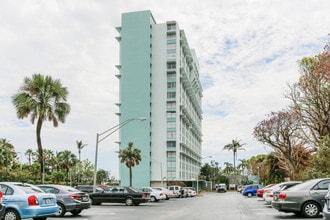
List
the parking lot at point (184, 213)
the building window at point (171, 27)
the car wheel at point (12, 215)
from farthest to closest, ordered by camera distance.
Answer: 1. the building window at point (171, 27)
2. the parking lot at point (184, 213)
3. the car wheel at point (12, 215)

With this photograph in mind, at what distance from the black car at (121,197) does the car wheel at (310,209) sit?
15103 millimetres

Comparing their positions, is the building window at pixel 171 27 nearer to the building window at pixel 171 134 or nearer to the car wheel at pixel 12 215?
the building window at pixel 171 134

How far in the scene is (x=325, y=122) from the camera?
35188 mm

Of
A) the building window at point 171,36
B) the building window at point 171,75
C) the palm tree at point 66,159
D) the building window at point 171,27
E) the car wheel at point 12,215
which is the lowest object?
the car wheel at point 12,215

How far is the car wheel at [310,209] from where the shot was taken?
15.9 m

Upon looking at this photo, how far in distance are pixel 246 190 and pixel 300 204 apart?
38031 millimetres

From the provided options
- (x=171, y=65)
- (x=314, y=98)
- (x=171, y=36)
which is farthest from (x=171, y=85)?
(x=314, y=98)

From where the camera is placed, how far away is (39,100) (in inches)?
1336

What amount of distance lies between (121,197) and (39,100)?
10844 millimetres

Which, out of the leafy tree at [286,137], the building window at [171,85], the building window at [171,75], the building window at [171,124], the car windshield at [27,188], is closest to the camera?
the car windshield at [27,188]

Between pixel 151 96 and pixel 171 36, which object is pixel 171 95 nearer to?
pixel 151 96

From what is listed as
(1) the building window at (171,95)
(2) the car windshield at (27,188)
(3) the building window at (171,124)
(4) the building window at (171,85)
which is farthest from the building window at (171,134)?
(2) the car windshield at (27,188)

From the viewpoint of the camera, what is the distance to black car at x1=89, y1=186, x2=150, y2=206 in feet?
95.7

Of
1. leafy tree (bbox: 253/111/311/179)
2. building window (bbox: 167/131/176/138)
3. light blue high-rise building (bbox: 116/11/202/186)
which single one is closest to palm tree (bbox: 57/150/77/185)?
light blue high-rise building (bbox: 116/11/202/186)
